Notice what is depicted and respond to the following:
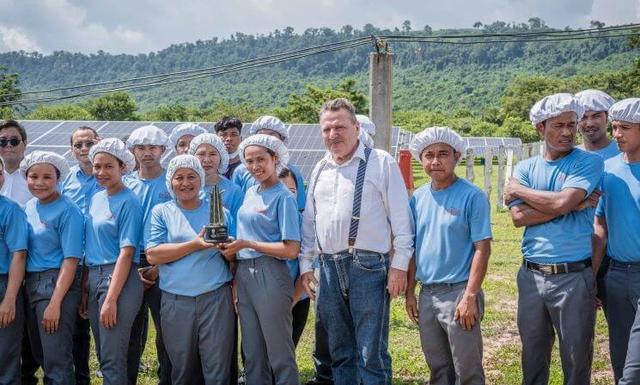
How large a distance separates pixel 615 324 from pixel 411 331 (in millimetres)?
3560

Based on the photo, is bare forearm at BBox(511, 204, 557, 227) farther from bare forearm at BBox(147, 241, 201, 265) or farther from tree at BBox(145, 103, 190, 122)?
tree at BBox(145, 103, 190, 122)

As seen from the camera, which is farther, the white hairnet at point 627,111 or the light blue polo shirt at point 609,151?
the light blue polo shirt at point 609,151

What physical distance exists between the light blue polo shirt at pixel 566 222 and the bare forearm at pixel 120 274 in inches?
111

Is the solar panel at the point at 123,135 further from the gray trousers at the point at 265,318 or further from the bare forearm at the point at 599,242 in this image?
the bare forearm at the point at 599,242

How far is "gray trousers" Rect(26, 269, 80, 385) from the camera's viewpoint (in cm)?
535

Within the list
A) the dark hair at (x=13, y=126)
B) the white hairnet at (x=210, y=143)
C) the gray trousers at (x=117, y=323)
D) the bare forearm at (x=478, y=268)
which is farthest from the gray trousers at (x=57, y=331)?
the bare forearm at (x=478, y=268)

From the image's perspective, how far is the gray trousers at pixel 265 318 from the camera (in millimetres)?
4973

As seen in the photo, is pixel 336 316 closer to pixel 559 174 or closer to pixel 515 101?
pixel 559 174

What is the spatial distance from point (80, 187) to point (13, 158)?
2.23 feet

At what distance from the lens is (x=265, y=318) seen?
497 centimetres

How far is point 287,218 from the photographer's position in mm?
4969

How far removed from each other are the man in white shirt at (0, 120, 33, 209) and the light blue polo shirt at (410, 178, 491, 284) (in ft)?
11.7

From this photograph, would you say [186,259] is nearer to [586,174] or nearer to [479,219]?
[479,219]

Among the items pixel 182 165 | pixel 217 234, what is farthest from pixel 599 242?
pixel 182 165
